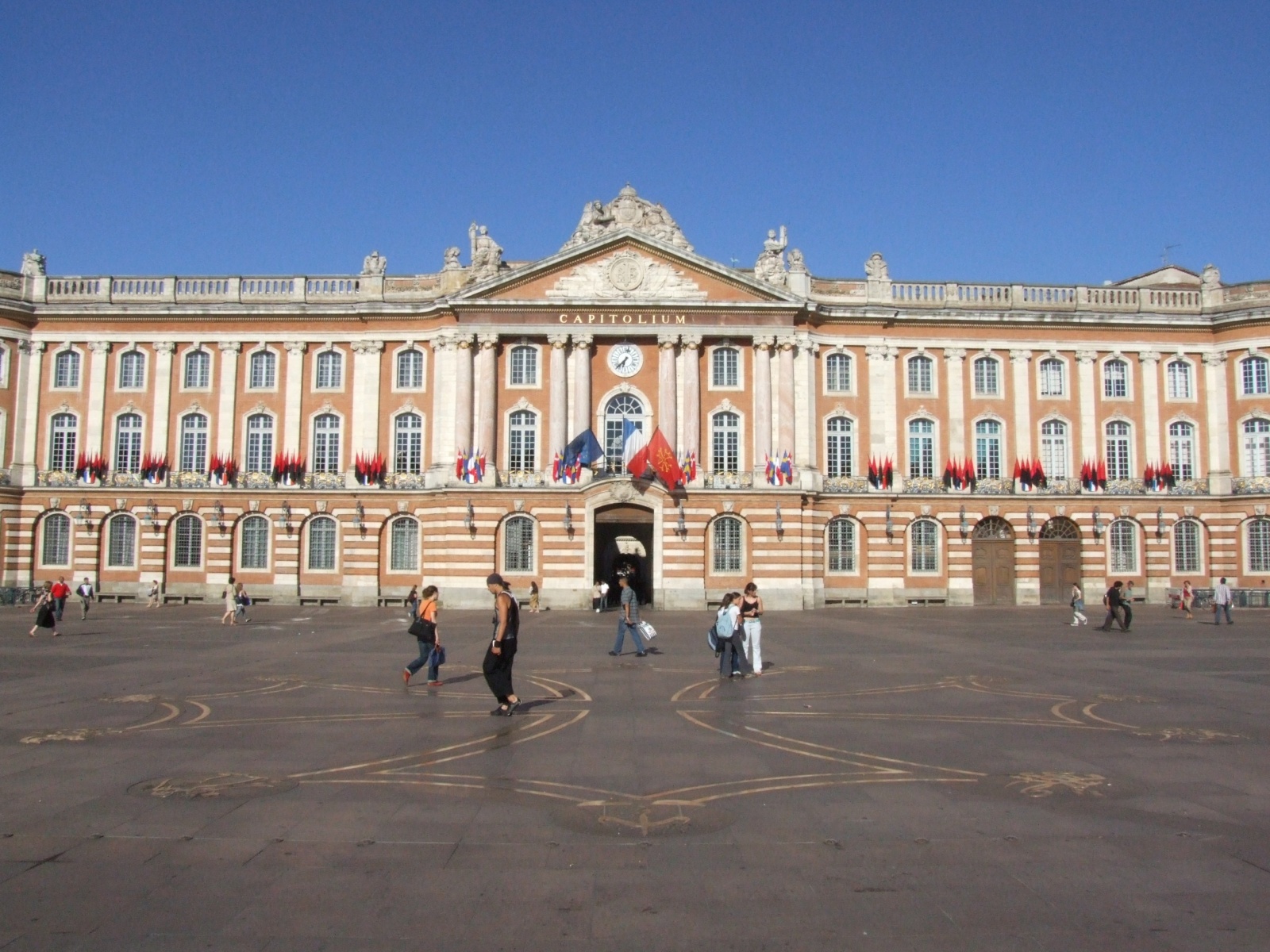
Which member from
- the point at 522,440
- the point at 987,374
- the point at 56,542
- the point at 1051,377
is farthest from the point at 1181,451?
the point at 56,542

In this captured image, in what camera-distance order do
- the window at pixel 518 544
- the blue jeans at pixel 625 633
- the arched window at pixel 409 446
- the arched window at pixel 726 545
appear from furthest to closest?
the arched window at pixel 409 446, the arched window at pixel 726 545, the window at pixel 518 544, the blue jeans at pixel 625 633

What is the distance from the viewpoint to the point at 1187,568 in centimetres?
5097

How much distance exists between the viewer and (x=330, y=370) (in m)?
51.4

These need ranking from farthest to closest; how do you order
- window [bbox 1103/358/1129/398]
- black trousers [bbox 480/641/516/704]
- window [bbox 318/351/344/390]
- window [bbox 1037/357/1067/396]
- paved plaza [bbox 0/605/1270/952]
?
window [bbox 1103/358/1129/398] < window [bbox 1037/357/1067/396] < window [bbox 318/351/344/390] < black trousers [bbox 480/641/516/704] < paved plaza [bbox 0/605/1270/952]

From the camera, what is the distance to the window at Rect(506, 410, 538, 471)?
162 feet

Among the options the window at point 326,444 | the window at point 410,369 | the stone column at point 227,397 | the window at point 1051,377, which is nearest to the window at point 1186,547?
the window at point 1051,377

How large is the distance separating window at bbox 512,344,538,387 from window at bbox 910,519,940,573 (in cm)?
2027

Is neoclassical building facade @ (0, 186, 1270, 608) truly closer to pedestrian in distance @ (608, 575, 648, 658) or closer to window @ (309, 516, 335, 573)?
window @ (309, 516, 335, 573)

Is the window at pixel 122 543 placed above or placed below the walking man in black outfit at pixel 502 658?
above

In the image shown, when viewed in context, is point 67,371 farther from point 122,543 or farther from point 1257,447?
point 1257,447

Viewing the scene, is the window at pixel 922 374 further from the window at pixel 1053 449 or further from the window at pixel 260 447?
the window at pixel 260 447

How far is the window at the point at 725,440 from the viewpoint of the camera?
49.2m

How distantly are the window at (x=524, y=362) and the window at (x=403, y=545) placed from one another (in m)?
8.81

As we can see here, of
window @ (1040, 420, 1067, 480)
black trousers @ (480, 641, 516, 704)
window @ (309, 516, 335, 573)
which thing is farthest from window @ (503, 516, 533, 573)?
black trousers @ (480, 641, 516, 704)
